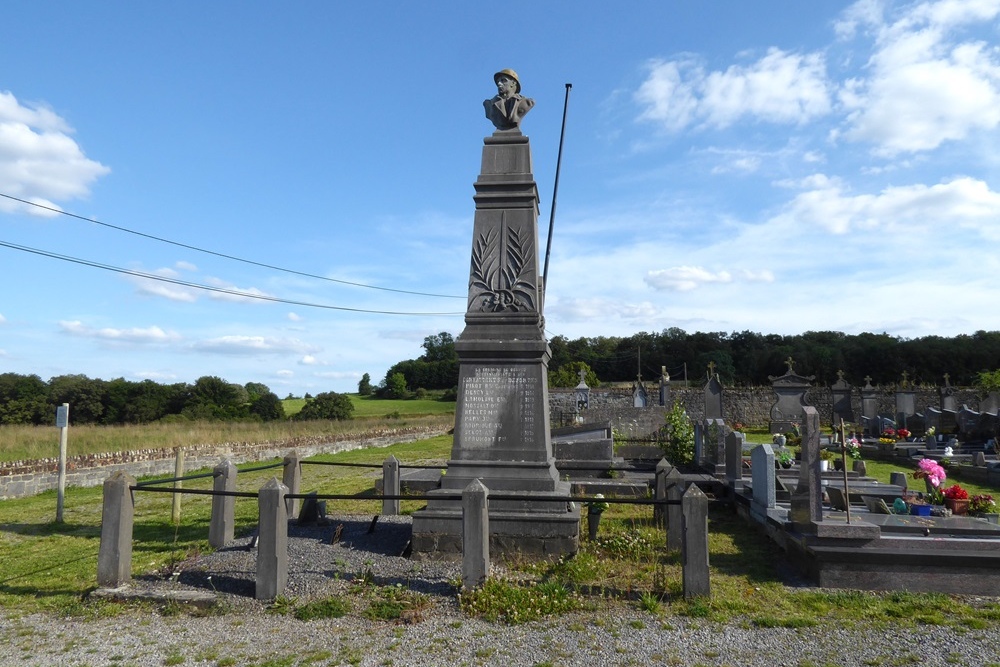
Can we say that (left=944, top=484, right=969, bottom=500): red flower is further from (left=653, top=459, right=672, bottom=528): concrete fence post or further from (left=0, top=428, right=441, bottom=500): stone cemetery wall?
(left=0, top=428, right=441, bottom=500): stone cemetery wall

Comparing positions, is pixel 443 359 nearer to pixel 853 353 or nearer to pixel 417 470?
pixel 853 353

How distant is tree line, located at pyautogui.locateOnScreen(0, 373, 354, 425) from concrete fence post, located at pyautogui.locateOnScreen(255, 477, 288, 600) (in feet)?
121

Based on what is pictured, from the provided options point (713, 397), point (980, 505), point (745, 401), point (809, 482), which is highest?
point (713, 397)

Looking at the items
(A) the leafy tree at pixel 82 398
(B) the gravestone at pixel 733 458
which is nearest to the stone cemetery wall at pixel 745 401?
(B) the gravestone at pixel 733 458

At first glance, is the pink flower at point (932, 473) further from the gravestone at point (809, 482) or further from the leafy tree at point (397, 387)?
the leafy tree at point (397, 387)

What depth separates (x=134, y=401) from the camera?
139 feet

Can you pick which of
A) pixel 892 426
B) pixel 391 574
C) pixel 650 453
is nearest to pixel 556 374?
pixel 892 426

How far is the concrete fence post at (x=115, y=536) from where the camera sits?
20.3 feet

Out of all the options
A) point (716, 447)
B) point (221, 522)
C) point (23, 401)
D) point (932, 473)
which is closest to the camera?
point (221, 522)

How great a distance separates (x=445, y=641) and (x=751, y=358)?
7584 centimetres

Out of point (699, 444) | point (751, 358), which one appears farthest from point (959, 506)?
point (751, 358)

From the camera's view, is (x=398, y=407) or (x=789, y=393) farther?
(x=398, y=407)

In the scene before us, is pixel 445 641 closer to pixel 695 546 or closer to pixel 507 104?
pixel 695 546

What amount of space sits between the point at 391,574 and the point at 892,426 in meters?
23.9
